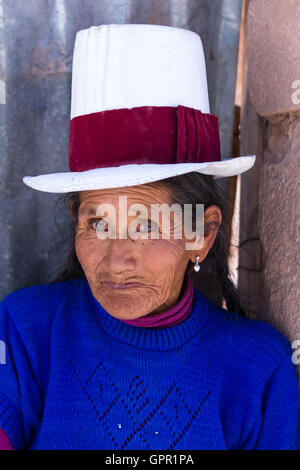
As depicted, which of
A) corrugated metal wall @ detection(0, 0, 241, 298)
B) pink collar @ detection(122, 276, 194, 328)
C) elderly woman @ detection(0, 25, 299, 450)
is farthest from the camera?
corrugated metal wall @ detection(0, 0, 241, 298)

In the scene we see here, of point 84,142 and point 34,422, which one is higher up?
point 84,142

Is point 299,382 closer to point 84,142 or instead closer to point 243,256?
point 243,256

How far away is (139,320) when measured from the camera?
1.55m

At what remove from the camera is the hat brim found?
1.33 meters

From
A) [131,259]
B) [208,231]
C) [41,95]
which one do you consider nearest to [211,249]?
[208,231]

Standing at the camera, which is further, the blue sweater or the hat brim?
the blue sweater

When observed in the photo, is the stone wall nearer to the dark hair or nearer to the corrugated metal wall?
the dark hair

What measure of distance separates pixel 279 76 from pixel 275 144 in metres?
0.20

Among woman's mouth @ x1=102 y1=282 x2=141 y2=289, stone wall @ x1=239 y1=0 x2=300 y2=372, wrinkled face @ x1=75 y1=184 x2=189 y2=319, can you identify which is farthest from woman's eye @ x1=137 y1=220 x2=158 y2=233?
stone wall @ x1=239 y1=0 x2=300 y2=372

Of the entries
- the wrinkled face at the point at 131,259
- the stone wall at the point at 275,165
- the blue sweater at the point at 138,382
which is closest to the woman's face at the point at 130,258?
the wrinkled face at the point at 131,259

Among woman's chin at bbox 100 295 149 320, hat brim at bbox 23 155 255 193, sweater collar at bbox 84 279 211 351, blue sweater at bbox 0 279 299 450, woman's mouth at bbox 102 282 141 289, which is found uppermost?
hat brim at bbox 23 155 255 193

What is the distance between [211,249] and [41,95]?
75 cm

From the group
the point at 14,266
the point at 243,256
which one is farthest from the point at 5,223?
the point at 243,256

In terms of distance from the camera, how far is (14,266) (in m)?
1.93
